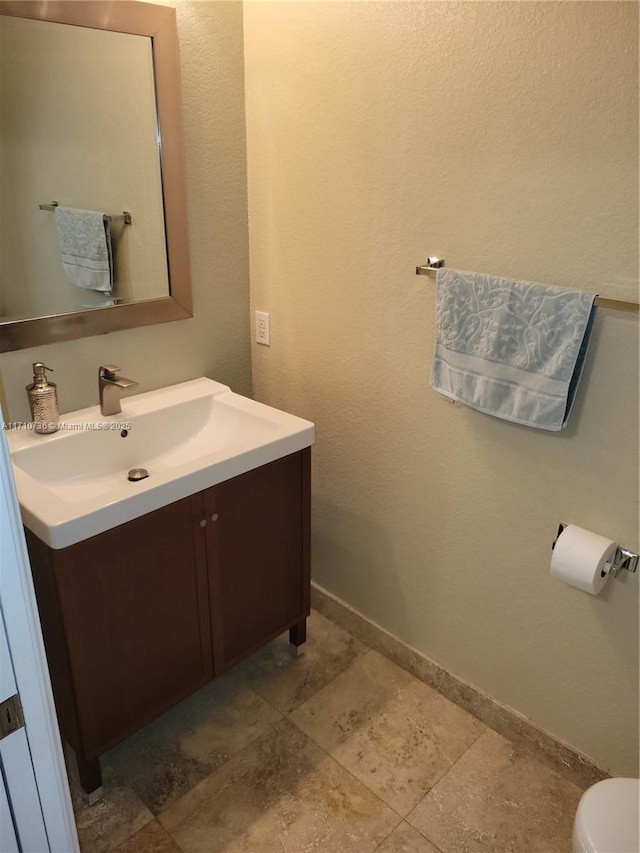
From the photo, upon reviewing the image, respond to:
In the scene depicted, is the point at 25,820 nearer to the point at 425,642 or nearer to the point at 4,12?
the point at 425,642

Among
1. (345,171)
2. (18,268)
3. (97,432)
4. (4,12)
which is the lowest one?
(97,432)

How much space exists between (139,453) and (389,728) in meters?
1.05

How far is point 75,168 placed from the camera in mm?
1643

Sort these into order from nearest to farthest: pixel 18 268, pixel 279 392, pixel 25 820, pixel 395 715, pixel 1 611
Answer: pixel 1 611
pixel 25 820
pixel 18 268
pixel 395 715
pixel 279 392

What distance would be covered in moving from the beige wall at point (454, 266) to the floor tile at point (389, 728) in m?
0.13

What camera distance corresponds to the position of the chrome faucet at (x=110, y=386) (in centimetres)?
172

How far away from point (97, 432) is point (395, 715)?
1.16 metres

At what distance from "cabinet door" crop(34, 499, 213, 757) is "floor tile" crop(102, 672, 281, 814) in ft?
0.50

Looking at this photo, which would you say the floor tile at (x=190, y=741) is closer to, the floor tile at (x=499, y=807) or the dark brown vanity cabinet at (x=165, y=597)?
the dark brown vanity cabinet at (x=165, y=597)

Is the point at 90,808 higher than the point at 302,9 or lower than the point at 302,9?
lower

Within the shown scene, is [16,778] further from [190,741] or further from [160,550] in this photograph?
[190,741]

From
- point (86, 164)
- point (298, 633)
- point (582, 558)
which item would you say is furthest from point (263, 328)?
point (582, 558)

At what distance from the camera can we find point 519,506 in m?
1.62

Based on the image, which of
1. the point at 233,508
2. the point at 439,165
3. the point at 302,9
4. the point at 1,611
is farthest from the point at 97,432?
the point at 302,9
